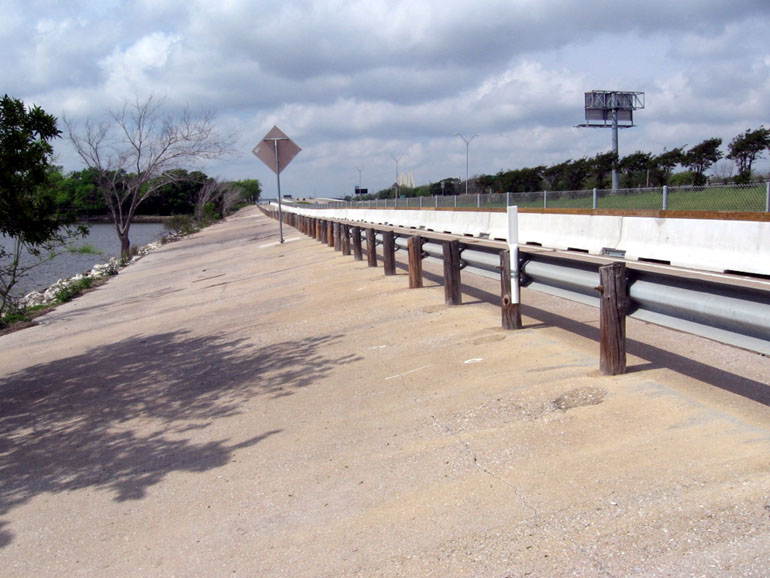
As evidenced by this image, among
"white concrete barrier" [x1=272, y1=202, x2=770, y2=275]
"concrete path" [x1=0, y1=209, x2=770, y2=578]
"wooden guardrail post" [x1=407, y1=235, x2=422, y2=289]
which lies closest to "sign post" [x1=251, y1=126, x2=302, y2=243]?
"white concrete barrier" [x1=272, y1=202, x2=770, y2=275]

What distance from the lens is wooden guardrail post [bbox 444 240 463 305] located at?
819cm

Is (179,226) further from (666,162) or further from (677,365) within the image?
(677,365)

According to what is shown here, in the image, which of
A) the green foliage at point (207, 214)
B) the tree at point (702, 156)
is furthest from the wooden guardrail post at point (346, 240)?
the green foliage at point (207, 214)

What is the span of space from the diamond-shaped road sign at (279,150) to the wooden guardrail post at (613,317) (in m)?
20.2

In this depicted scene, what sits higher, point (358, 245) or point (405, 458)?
point (358, 245)

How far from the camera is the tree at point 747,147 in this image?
27.3 meters

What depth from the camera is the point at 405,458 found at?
448cm

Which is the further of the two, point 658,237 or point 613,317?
point 658,237

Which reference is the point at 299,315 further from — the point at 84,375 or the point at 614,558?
the point at 614,558

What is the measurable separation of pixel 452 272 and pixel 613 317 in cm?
352

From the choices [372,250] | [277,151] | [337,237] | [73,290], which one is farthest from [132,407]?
[277,151]

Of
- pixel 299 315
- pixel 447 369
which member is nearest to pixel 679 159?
pixel 299 315

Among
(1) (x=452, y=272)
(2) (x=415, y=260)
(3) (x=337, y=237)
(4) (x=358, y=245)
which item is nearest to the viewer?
(1) (x=452, y=272)

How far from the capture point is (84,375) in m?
8.33
